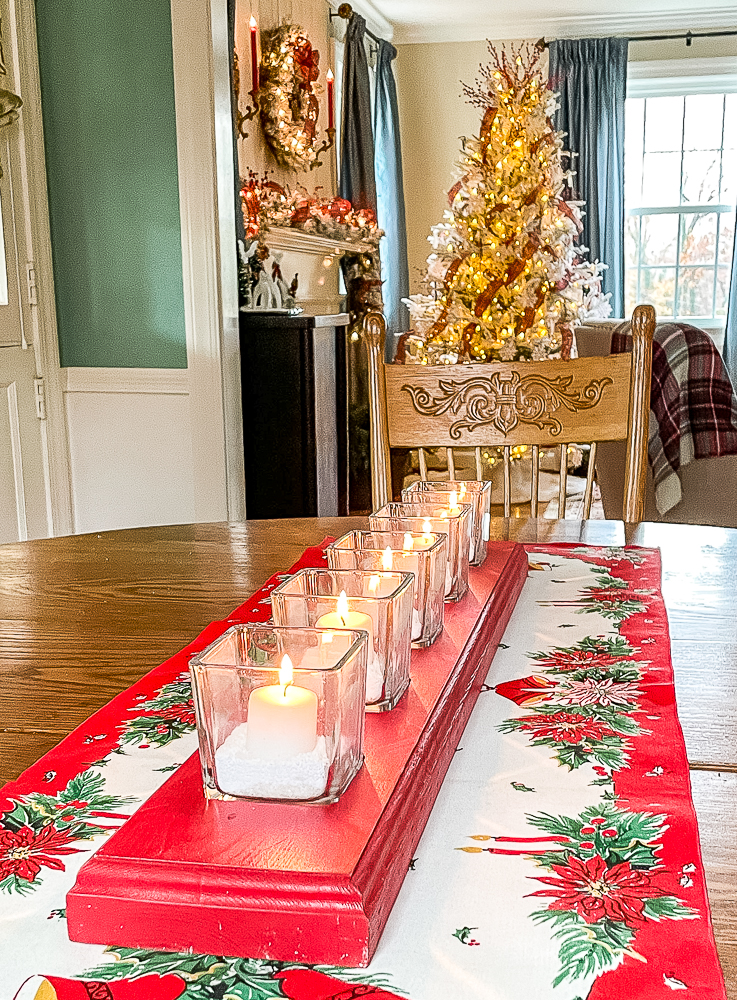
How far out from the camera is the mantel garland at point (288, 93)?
4.39 meters

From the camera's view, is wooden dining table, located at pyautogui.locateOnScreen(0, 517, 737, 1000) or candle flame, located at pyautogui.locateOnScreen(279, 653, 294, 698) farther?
wooden dining table, located at pyautogui.locateOnScreen(0, 517, 737, 1000)

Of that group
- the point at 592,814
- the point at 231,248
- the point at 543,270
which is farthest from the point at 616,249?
the point at 592,814

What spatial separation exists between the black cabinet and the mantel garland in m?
1.27

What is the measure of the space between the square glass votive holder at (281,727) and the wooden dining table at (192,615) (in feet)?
0.67

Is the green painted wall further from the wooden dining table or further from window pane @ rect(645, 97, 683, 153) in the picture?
window pane @ rect(645, 97, 683, 153)

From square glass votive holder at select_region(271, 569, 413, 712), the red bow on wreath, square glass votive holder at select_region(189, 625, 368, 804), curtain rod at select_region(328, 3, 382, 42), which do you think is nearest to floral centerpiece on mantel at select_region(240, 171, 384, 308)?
the red bow on wreath

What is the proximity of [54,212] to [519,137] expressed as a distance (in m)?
2.21

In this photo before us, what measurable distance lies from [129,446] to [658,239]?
4.72 m

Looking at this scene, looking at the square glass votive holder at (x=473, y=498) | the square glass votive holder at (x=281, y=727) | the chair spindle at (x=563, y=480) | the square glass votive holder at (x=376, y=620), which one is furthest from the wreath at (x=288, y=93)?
the square glass votive holder at (x=281, y=727)

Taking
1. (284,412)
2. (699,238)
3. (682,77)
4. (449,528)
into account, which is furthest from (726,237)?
(449,528)

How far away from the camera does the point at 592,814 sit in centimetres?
62

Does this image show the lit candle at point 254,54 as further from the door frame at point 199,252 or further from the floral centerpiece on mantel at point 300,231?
the door frame at point 199,252

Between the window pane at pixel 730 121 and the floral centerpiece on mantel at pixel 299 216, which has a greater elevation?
the window pane at pixel 730 121

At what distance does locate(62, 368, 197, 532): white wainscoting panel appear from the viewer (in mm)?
3111
